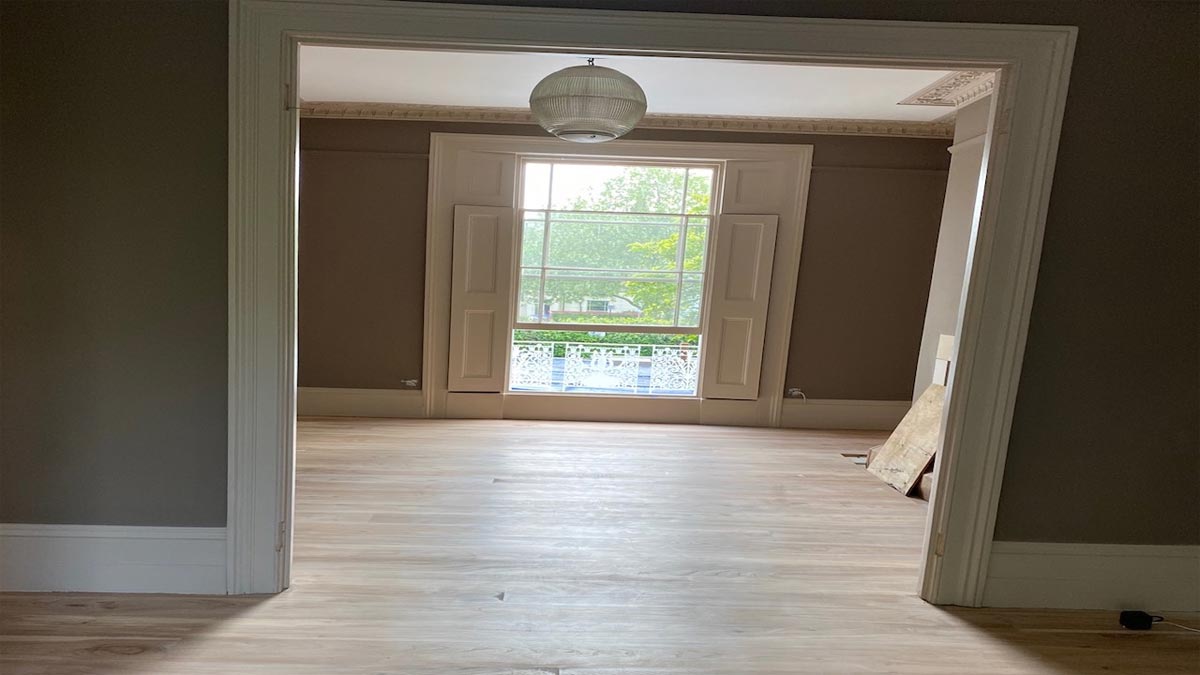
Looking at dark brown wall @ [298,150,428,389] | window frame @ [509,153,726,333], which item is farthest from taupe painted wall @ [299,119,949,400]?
window frame @ [509,153,726,333]

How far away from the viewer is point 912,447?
3.55m

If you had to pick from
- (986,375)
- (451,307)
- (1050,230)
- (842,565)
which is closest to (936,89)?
(1050,230)

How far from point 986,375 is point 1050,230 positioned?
0.52 m

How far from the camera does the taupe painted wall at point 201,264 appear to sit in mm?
1802

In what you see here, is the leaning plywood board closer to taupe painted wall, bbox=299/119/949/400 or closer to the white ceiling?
taupe painted wall, bbox=299/119/949/400

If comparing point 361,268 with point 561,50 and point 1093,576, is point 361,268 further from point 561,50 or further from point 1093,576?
point 1093,576

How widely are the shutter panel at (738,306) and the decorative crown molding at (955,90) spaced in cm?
120

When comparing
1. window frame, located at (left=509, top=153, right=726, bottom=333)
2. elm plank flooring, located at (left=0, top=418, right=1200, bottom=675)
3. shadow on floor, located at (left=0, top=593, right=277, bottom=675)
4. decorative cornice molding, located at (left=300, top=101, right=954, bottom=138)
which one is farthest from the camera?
window frame, located at (left=509, top=153, right=726, bottom=333)

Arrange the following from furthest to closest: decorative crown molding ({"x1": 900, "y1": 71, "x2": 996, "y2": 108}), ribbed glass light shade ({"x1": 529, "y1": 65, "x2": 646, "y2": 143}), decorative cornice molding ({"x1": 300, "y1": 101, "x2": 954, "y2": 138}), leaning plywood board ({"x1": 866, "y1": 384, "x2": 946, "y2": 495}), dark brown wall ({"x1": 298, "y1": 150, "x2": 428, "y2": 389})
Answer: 1. dark brown wall ({"x1": 298, "y1": 150, "x2": 428, "y2": 389})
2. decorative cornice molding ({"x1": 300, "y1": 101, "x2": 954, "y2": 138})
3. leaning plywood board ({"x1": 866, "y1": 384, "x2": 946, "y2": 495})
4. decorative crown molding ({"x1": 900, "y1": 71, "x2": 996, "y2": 108})
5. ribbed glass light shade ({"x1": 529, "y1": 65, "x2": 646, "y2": 143})

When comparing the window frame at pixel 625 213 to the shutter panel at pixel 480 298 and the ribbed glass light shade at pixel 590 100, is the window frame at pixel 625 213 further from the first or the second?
the ribbed glass light shade at pixel 590 100

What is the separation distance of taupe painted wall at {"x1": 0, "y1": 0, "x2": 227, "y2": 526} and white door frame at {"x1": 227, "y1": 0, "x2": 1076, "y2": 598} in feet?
0.30

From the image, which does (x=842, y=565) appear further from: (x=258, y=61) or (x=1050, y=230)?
(x=258, y=61)

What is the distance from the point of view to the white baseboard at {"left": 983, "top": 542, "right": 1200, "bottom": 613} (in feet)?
7.29

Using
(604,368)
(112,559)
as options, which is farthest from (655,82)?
(112,559)
